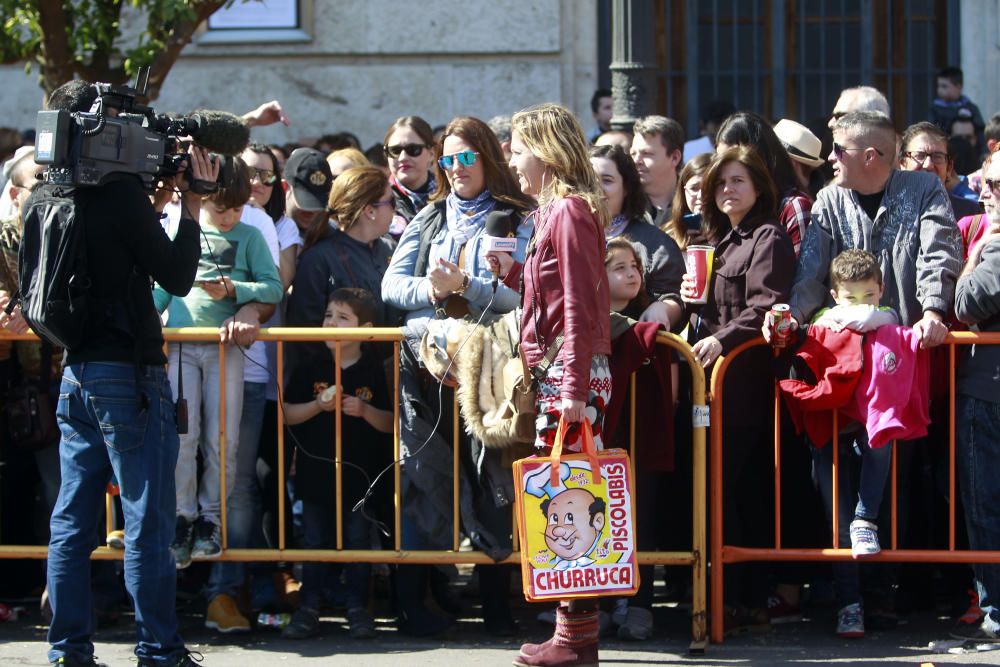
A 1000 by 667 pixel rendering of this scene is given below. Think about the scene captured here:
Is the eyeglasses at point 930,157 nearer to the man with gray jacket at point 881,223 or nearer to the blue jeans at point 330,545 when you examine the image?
the man with gray jacket at point 881,223

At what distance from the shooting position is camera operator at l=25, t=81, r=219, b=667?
216 inches

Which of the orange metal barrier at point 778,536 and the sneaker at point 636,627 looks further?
the sneaker at point 636,627

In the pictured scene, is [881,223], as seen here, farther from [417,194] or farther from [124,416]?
[124,416]

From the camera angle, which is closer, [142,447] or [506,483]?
[142,447]

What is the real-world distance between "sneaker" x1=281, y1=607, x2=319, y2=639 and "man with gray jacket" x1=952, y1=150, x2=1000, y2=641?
262 centimetres

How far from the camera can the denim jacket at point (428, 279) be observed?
621 cm

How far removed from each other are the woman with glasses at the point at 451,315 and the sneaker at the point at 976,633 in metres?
1.80

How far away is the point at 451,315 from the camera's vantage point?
6.18 m

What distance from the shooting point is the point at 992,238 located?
245 inches

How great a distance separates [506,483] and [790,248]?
152 cm

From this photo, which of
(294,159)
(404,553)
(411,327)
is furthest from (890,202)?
(294,159)

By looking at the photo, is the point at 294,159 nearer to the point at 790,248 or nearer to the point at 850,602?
the point at 790,248

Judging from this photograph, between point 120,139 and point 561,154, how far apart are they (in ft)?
5.10

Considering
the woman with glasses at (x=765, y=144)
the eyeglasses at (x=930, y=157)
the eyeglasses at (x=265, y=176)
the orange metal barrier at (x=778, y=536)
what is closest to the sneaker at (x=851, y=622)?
the orange metal barrier at (x=778, y=536)
